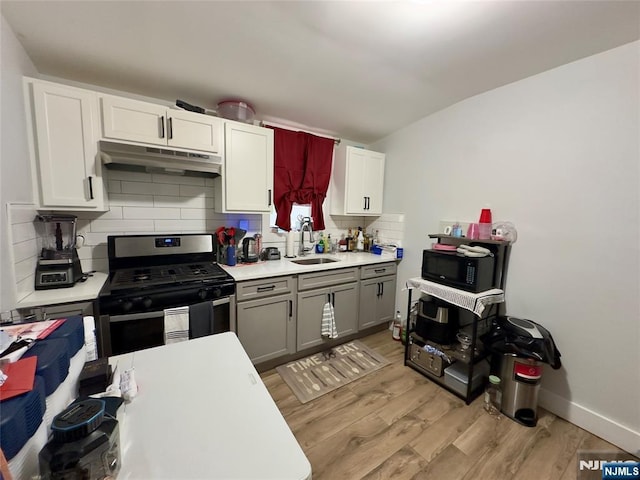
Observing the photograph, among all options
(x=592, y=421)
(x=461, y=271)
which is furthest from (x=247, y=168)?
(x=592, y=421)

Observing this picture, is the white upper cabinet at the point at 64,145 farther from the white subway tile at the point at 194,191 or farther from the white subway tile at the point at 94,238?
the white subway tile at the point at 194,191

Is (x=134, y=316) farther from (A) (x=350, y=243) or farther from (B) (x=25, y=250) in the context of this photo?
(A) (x=350, y=243)

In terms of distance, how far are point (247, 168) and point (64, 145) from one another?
119cm

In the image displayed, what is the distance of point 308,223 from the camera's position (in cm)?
305

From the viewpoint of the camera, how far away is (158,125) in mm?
1862

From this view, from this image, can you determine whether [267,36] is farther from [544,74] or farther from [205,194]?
[544,74]

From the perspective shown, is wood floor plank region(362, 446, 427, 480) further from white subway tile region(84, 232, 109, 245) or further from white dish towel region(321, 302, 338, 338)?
white subway tile region(84, 232, 109, 245)

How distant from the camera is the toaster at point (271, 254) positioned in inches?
104

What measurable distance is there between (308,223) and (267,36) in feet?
6.06

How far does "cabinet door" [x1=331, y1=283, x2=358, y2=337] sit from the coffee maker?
198 centimetres

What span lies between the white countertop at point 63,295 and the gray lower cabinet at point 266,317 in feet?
2.93

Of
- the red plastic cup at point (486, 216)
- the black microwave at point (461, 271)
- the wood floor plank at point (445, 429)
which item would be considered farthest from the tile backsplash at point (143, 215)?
the wood floor plank at point (445, 429)

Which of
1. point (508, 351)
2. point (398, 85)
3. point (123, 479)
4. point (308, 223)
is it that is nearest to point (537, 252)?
point (508, 351)

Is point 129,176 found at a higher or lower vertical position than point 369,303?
higher
